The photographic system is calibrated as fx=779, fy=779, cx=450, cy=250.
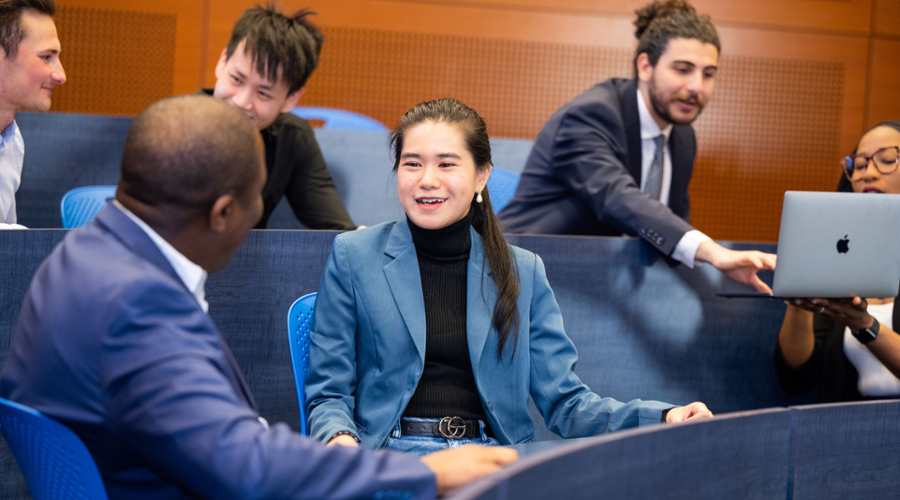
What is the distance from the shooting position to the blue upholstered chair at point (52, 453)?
36.9 inches

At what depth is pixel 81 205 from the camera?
2.57 meters

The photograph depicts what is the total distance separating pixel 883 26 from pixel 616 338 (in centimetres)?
389

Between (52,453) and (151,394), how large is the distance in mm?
200

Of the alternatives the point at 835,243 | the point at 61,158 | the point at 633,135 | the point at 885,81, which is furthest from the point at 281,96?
the point at 885,81

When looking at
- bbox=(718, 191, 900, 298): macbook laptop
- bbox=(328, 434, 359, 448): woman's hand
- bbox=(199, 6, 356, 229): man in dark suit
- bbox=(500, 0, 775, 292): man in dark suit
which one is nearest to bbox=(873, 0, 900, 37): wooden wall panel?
bbox=(500, 0, 775, 292): man in dark suit

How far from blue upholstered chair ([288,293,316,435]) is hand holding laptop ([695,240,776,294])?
3.95ft

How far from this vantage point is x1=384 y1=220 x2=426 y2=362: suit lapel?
175 centimetres

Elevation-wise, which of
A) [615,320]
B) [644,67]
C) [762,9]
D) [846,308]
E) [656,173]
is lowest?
[615,320]

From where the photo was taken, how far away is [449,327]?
1.79 m

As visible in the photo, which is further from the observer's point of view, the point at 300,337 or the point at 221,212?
the point at 300,337

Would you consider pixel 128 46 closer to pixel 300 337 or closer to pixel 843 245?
pixel 300 337

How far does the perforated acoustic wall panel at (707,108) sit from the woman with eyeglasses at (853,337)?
246cm

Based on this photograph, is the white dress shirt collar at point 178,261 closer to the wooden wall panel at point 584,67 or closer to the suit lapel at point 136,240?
the suit lapel at point 136,240

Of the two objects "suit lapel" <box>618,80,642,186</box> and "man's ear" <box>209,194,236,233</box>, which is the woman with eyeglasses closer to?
"suit lapel" <box>618,80,642,186</box>
